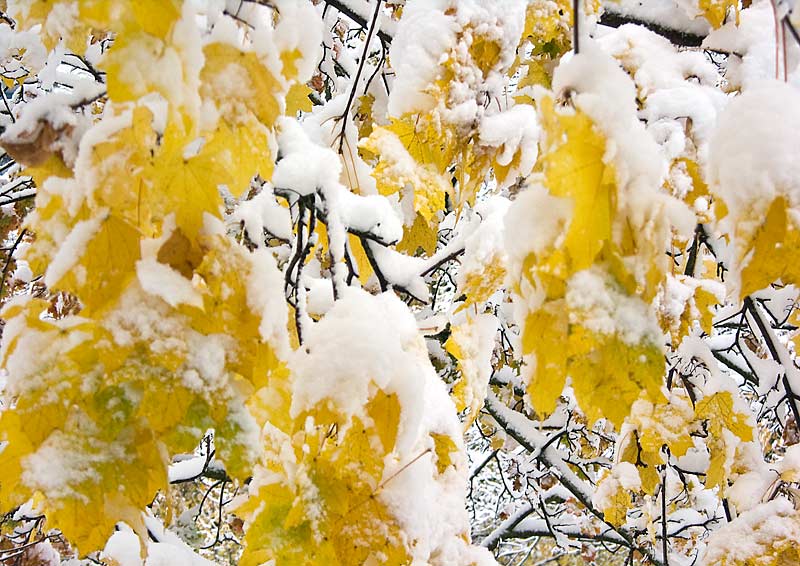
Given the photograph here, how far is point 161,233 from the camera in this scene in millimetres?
736

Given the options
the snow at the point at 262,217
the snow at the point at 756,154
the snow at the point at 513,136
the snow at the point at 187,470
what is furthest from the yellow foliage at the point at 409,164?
the snow at the point at 187,470

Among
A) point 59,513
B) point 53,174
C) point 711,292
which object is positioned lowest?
point 59,513

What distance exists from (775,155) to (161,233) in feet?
2.38

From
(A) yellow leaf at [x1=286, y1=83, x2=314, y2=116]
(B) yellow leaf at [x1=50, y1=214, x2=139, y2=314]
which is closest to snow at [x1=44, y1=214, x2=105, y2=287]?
(B) yellow leaf at [x1=50, y1=214, x2=139, y2=314]

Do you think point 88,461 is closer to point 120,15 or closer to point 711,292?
point 120,15

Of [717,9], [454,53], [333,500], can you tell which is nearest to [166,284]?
[333,500]

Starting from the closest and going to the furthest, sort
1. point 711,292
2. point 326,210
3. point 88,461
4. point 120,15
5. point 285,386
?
point 120,15 → point 88,461 → point 285,386 → point 326,210 → point 711,292

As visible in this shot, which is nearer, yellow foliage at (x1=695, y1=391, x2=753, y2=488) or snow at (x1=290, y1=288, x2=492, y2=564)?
snow at (x1=290, y1=288, x2=492, y2=564)

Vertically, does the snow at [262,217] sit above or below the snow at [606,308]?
above

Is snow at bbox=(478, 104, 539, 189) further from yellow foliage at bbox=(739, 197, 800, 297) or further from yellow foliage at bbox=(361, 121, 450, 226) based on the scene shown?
yellow foliage at bbox=(739, 197, 800, 297)

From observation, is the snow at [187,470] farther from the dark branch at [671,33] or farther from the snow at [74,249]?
the dark branch at [671,33]

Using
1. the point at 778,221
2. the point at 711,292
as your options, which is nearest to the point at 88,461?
the point at 778,221

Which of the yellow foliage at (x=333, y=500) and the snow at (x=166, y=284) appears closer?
the snow at (x=166, y=284)

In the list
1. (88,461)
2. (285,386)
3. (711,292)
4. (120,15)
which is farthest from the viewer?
(711,292)
